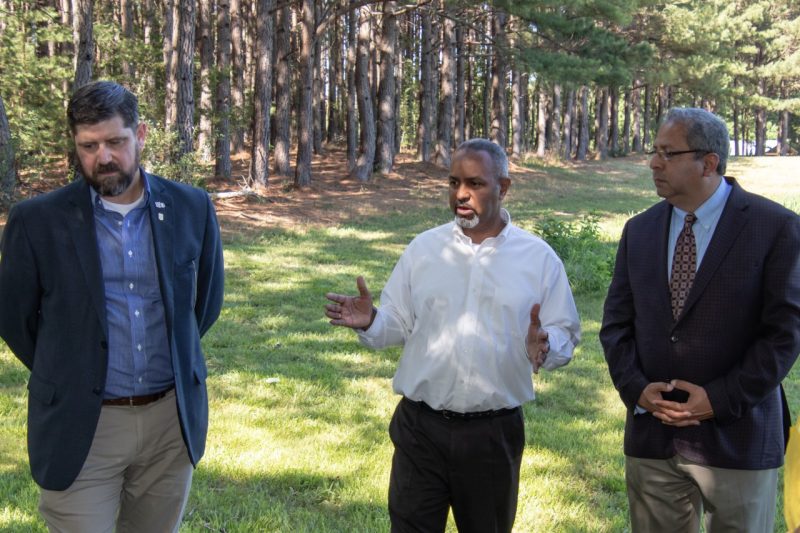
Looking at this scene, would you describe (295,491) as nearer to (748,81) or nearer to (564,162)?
(564,162)

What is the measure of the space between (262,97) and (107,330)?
19.6 m

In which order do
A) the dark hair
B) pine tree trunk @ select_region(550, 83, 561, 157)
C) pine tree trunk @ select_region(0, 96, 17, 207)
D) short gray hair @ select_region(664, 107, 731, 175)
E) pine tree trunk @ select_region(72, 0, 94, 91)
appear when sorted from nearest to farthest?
1. the dark hair
2. short gray hair @ select_region(664, 107, 731, 175)
3. pine tree trunk @ select_region(0, 96, 17, 207)
4. pine tree trunk @ select_region(72, 0, 94, 91)
5. pine tree trunk @ select_region(550, 83, 561, 157)

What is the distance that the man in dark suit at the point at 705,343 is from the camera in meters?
3.08

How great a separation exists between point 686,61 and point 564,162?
329 inches

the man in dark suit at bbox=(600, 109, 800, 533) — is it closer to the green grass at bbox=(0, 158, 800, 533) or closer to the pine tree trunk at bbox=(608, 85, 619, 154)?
the green grass at bbox=(0, 158, 800, 533)

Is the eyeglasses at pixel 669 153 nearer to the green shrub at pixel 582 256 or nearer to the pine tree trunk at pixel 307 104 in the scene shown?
the green shrub at pixel 582 256

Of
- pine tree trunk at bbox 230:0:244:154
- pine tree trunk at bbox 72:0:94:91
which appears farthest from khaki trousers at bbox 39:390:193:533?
pine tree trunk at bbox 230:0:244:154

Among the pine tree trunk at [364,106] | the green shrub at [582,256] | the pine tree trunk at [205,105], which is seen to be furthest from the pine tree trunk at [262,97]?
the green shrub at [582,256]

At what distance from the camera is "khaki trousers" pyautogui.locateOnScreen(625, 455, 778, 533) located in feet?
10.3

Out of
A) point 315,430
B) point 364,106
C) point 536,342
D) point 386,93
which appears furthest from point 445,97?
point 536,342

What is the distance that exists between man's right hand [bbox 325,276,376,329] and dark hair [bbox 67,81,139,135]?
1054mm

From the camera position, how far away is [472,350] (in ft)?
10.6

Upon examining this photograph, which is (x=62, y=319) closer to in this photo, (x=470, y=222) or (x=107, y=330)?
(x=107, y=330)

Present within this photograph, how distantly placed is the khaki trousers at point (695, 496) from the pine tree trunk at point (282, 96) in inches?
835
